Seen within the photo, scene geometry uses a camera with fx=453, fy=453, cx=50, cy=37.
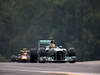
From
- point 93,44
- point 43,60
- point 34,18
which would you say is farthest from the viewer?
point 34,18

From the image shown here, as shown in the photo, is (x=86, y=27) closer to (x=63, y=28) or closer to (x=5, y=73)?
(x=63, y=28)

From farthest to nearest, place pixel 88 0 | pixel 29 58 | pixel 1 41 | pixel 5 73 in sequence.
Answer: pixel 1 41 < pixel 88 0 < pixel 29 58 < pixel 5 73

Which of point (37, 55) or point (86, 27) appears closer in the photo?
point (37, 55)

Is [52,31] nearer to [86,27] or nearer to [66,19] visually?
[66,19]

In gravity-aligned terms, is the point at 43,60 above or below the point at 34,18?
below

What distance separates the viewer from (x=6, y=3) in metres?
79.2

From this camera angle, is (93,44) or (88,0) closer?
(93,44)

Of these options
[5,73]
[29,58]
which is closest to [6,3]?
[29,58]

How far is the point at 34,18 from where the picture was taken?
80.0 metres

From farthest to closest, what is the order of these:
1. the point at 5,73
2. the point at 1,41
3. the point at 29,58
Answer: the point at 1,41
the point at 29,58
the point at 5,73

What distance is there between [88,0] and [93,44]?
9.46m

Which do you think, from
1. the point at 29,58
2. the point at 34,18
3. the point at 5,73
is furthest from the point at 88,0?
the point at 5,73

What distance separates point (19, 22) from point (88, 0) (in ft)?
62.2

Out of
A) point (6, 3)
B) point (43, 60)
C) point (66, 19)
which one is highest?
point (6, 3)
